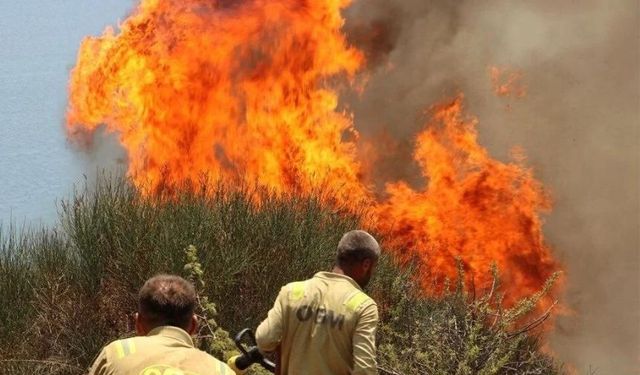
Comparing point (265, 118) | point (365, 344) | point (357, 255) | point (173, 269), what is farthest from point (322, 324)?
point (265, 118)

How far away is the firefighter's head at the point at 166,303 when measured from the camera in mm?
3465

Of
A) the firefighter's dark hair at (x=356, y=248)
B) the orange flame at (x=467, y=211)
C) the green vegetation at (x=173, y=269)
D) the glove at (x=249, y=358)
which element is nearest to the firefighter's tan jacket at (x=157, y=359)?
the glove at (x=249, y=358)

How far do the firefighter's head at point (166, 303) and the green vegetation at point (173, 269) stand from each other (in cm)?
813

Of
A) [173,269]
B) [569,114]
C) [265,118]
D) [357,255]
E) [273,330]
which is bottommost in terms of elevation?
[173,269]

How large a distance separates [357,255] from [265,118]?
15.4 m

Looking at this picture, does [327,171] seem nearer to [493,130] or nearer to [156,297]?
[493,130]

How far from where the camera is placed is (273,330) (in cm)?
503

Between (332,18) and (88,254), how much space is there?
905 centimetres

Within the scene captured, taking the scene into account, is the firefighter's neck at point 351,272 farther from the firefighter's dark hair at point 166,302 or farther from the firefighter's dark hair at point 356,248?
the firefighter's dark hair at point 166,302

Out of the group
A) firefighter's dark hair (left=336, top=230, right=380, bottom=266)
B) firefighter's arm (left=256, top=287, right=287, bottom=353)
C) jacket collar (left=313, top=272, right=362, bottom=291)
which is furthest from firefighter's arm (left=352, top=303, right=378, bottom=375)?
firefighter's arm (left=256, top=287, right=287, bottom=353)

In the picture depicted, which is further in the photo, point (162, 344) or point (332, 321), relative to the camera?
point (332, 321)

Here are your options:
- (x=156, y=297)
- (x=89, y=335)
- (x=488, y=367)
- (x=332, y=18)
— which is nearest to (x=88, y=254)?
(x=89, y=335)

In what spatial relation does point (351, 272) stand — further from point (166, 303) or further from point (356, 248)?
point (166, 303)

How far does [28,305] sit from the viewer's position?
14930 mm
